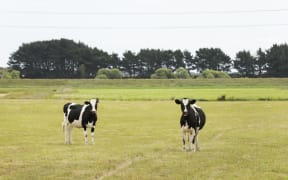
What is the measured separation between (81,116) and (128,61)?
15130 centimetres

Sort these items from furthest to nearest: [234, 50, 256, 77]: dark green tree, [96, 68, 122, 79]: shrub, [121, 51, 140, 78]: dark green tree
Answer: [121, 51, 140, 78]: dark green tree < [234, 50, 256, 77]: dark green tree < [96, 68, 122, 79]: shrub

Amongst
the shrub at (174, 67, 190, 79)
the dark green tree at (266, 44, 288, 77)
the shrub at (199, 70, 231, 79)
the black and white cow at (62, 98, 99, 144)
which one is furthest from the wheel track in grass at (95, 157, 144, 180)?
the shrub at (174, 67, 190, 79)

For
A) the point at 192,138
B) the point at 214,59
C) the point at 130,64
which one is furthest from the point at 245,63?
the point at 192,138

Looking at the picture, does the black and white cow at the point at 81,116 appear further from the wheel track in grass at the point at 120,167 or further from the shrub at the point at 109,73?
the shrub at the point at 109,73

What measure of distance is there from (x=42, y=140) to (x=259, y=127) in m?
15.2

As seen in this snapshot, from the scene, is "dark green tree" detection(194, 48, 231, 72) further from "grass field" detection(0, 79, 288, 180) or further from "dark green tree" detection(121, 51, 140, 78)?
"grass field" detection(0, 79, 288, 180)

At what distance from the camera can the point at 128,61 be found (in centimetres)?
17550

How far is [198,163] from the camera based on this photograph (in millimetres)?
17703

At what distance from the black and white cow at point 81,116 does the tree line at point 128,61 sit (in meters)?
125

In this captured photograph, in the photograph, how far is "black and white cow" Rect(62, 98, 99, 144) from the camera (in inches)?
953

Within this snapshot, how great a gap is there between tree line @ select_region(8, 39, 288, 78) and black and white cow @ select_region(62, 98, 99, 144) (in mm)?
124693

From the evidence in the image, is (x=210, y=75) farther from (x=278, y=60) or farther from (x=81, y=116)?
(x=81, y=116)

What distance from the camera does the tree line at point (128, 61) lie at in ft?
511

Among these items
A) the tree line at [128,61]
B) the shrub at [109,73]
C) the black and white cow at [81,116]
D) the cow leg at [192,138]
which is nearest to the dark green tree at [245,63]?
the tree line at [128,61]
